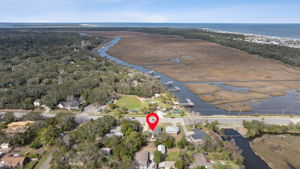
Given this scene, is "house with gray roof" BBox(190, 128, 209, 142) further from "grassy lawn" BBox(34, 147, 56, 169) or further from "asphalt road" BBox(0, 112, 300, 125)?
"grassy lawn" BBox(34, 147, 56, 169)

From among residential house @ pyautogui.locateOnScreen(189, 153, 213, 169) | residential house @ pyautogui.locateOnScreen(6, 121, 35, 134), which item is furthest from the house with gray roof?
residential house @ pyautogui.locateOnScreen(6, 121, 35, 134)

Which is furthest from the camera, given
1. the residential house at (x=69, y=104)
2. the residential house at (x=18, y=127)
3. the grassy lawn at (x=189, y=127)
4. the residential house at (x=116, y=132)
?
the residential house at (x=69, y=104)

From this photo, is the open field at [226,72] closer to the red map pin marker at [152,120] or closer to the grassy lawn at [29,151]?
the red map pin marker at [152,120]

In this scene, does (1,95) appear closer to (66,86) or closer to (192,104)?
(66,86)

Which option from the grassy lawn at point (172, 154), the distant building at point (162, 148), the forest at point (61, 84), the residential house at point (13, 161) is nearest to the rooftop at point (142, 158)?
→ the distant building at point (162, 148)

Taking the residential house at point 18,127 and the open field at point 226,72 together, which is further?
the open field at point 226,72
